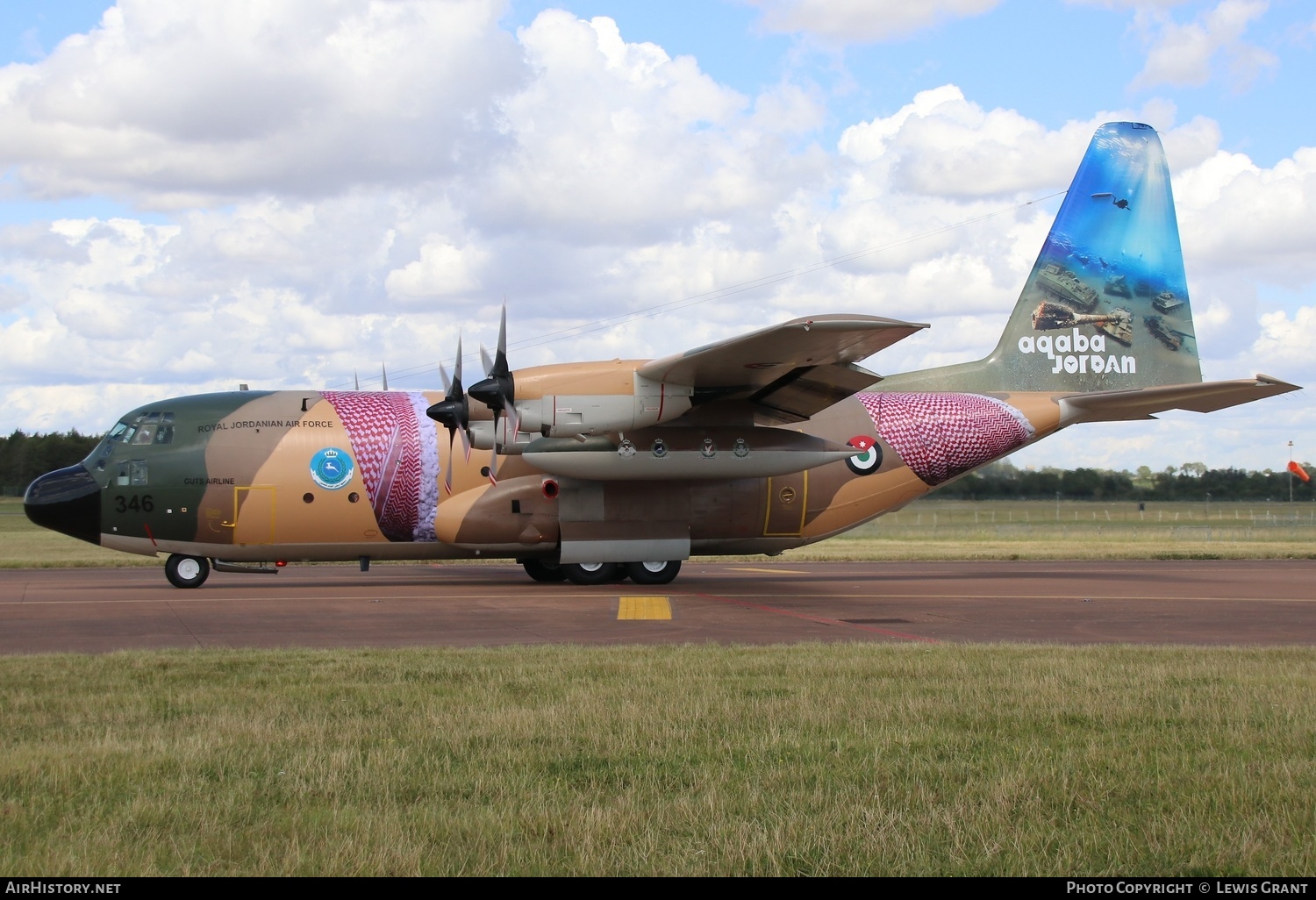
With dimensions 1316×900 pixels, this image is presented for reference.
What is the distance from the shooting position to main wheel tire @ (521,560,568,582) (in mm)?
22656

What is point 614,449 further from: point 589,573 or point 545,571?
point 545,571

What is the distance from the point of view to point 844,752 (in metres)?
6.89

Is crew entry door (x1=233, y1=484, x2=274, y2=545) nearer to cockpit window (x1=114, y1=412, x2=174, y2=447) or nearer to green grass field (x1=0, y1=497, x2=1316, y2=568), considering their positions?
cockpit window (x1=114, y1=412, x2=174, y2=447)

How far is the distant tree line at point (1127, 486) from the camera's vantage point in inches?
2630

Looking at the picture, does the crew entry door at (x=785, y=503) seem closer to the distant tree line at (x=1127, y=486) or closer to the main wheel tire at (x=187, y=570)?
the main wheel tire at (x=187, y=570)

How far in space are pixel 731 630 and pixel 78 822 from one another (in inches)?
383

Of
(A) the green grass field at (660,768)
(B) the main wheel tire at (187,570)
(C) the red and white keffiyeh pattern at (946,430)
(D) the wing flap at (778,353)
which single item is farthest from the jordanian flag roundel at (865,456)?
(B) the main wheel tire at (187,570)

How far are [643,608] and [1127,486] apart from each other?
6481 centimetres

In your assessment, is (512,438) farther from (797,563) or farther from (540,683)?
(797,563)

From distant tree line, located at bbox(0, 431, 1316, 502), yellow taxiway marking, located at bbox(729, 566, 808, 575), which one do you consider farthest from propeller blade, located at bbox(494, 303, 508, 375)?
distant tree line, located at bbox(0, 431, 1316, 502)

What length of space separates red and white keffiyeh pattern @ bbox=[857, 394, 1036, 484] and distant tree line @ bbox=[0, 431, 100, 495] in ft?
174

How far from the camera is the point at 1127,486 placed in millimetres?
74125

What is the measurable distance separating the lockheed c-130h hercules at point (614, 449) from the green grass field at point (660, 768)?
346 inches

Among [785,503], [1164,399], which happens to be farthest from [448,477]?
[1164,399]
